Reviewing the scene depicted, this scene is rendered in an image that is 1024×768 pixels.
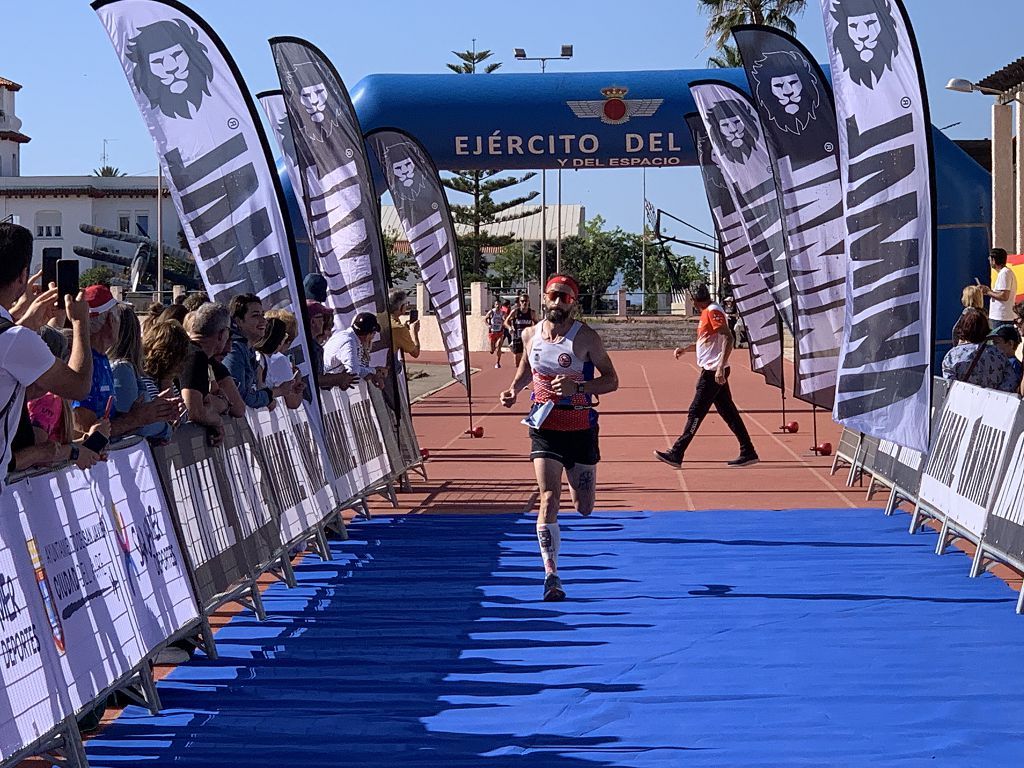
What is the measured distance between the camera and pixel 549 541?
387 inches

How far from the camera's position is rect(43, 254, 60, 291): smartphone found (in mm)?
6293

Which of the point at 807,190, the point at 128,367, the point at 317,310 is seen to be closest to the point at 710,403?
the point at 807,190

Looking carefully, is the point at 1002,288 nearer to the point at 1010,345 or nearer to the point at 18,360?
the point at 1010,345

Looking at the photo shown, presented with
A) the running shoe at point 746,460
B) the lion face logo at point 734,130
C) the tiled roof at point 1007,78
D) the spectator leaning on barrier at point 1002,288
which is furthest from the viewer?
the tiled roof at point 1007,78

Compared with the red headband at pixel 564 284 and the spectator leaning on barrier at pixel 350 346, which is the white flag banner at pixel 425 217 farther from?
the red headband at pixel 564 284

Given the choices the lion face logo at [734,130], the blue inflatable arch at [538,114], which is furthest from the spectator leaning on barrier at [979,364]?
the blue inflatable arch at [538,114]

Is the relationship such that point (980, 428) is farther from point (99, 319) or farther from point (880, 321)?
point (99, 319)

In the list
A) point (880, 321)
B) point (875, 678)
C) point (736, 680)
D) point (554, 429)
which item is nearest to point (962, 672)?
point (875, 678)

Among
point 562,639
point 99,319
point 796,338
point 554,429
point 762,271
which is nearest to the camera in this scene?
point 99,319

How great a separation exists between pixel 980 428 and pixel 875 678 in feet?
12.5

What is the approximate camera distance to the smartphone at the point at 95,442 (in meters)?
6.56

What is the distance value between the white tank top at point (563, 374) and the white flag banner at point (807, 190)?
548cm

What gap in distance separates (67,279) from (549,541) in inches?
183

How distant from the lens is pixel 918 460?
42.1ft
